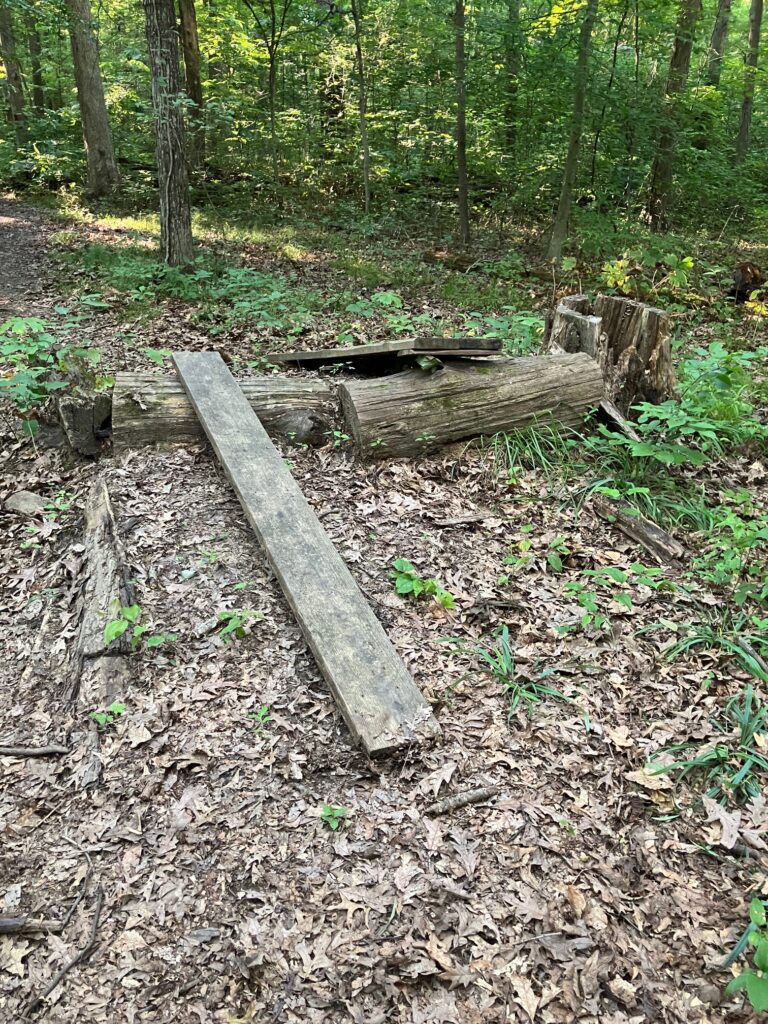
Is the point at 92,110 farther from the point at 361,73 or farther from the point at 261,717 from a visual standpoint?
the point at 261,717

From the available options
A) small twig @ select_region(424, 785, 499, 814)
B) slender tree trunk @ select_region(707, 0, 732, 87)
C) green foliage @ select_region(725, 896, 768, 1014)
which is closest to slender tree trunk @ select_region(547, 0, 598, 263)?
slender tree trunk @ select_region(707, 0, 732, 87)

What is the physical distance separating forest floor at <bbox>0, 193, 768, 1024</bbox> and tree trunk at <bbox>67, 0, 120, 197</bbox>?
41.8ft

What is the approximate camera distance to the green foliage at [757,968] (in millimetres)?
2045

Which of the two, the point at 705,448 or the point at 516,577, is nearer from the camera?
the point at 516,577

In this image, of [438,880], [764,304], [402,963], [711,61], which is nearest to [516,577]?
[438,880]

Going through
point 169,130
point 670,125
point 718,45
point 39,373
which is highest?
point 718,45

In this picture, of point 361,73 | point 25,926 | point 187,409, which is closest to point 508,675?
point 25,926

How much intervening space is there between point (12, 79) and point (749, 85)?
16.8 m

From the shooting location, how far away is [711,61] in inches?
592

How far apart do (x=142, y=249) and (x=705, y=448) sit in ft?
29.6

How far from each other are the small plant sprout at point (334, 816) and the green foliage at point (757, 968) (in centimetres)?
141

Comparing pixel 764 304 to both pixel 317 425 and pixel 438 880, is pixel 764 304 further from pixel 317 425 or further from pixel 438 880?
pixel 438 880

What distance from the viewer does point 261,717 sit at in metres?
3.14

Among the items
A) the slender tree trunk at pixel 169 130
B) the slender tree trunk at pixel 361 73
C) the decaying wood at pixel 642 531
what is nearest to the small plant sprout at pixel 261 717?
the decaying wood at pixel 642 531
